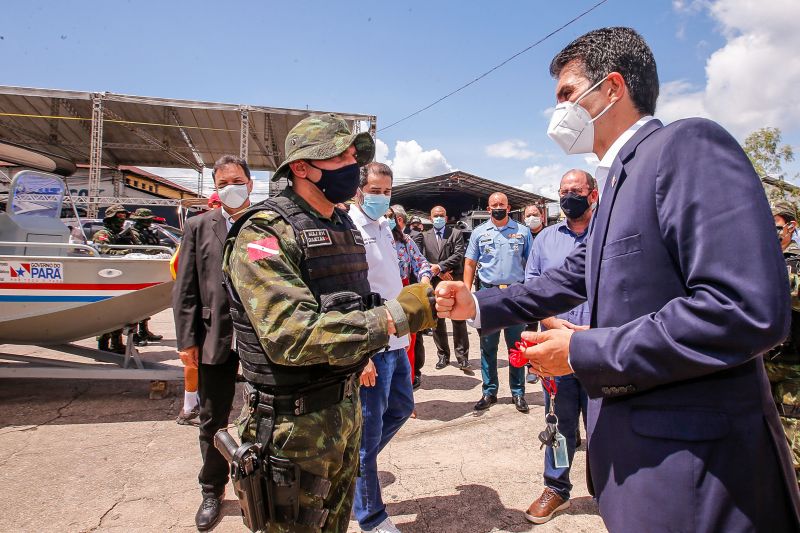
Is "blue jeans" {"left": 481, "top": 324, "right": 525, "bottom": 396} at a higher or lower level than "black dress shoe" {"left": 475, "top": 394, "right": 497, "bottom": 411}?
higher

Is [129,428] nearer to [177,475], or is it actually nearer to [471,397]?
[177,475]

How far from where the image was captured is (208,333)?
109 inches

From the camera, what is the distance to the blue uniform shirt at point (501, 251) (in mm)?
4758

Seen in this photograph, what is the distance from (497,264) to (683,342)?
3.91 meters

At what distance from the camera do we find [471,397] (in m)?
4.91

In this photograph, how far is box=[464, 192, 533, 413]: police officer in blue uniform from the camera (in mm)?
4496

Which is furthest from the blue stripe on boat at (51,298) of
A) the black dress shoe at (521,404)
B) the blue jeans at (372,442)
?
the black dress shoe at (521,404)

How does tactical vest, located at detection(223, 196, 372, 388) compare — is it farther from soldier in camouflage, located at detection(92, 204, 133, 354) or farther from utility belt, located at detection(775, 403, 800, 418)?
soldier in camouflage, located at detection(92, 204, 133, 354)

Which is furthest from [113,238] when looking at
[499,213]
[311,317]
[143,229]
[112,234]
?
[311,317]

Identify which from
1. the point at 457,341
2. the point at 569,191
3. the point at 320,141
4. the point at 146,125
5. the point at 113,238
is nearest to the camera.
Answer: the point at 320,141

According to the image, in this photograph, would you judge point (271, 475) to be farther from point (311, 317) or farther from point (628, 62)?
point (628, 62)

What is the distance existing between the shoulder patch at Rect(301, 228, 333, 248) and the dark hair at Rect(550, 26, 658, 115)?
1.03 m

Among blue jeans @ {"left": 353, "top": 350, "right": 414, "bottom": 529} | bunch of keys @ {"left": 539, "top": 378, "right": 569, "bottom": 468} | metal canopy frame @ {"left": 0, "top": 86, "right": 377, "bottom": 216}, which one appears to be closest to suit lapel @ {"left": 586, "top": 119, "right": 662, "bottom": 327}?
bunch of keys @ {"left": 539, "top": 378, "right": 569, "bottom": 468}

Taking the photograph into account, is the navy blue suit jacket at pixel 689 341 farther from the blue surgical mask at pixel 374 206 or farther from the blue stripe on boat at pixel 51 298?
the blue stripe on boat at pixel 51 298
